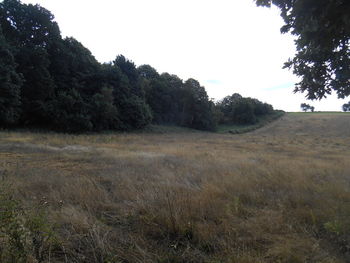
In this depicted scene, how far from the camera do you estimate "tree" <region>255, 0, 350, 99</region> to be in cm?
373

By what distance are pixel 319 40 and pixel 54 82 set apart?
28.6m

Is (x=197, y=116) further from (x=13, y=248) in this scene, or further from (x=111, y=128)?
(x=13, y=248)

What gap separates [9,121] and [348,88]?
80.7 feet

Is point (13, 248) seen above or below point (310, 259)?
above

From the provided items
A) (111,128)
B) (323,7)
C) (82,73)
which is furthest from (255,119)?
(323,7)

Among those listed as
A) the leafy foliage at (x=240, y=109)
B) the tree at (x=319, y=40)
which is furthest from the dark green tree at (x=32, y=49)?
the leafy foliage at (x=240, y=109)

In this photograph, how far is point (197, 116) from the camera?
149ft

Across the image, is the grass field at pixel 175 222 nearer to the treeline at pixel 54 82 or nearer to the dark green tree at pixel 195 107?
the treeline at pixel 54 82

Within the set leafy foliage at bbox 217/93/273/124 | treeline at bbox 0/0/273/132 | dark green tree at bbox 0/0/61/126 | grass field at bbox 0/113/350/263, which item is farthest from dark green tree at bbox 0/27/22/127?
leafy foliage at bbox 217/93/273/124

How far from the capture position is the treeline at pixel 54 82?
21675 millimetres

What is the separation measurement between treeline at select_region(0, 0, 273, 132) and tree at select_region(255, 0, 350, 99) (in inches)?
892

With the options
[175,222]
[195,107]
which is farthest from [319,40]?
[195,107]

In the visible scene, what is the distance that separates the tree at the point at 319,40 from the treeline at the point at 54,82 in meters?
22.6

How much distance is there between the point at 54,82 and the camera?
2692 cm
